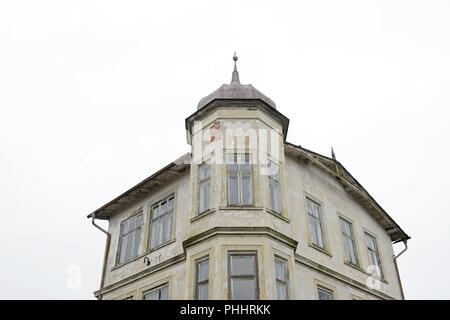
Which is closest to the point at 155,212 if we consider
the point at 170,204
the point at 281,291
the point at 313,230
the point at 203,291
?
the point at 170,204

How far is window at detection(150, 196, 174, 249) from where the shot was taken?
50.4ft

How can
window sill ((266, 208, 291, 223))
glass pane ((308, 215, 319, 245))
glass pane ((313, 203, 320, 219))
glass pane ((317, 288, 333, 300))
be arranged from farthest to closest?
glass pane ((313, 203, 320, 219))
glass pane ((308, 215, 319, 245))
glass pane ((317, 288, 333, 300))
window sill ((266, 208, 291, 223))

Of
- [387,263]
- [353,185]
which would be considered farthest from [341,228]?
[387,263]

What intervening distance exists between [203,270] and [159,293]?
3.09m

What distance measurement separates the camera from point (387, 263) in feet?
60.7

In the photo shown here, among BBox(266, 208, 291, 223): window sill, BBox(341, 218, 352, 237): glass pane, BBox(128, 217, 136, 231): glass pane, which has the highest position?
BBox(128, 217, 136, 231): glass pane

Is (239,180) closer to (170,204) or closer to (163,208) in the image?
(170,204)

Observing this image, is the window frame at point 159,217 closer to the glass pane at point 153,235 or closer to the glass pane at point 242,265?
the glass pane at point 153,235

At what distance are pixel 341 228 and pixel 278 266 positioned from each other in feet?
17.9

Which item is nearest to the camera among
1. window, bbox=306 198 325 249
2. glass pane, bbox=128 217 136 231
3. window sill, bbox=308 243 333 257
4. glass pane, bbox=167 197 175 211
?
window sill, bbox=308 243 333 257

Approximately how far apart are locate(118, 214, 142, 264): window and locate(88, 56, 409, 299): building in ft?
0.15

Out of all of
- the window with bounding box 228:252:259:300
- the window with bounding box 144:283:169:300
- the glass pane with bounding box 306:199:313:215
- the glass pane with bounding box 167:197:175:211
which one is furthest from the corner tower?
the window with bounding box 144:283:169:300

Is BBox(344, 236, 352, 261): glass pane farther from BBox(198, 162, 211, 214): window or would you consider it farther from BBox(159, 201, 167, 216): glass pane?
BBox(159, 201, 167, 216): glass pane
